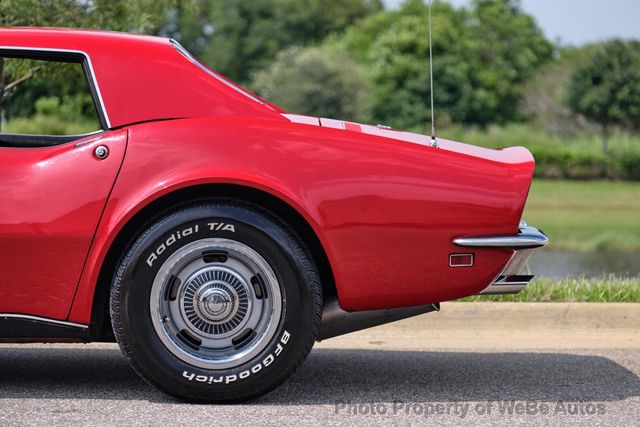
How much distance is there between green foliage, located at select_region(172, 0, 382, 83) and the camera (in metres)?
90.3

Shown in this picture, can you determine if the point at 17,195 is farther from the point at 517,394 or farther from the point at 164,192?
the point at 517,394

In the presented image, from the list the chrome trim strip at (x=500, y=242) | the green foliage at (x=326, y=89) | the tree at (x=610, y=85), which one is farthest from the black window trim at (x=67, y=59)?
the green foliage at (x=326, y=89)

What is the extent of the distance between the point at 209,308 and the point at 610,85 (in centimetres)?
3661

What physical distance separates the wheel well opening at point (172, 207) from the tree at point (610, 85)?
34.8 metres

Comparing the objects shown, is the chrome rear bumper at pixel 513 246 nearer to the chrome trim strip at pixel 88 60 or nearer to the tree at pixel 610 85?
the chrome trim strip at pixel 88 60

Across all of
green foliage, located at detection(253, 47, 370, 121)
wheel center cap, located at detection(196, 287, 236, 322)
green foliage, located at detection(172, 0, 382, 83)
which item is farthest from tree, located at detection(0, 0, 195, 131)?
green foliage, located at detection(172, 0, 382, 83)

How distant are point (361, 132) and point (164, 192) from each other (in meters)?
0.85

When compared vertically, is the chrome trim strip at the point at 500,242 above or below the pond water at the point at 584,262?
above

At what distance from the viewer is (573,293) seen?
634cm

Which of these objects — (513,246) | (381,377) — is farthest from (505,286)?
(381,377)

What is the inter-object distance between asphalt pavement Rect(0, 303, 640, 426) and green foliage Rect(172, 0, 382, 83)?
8295 centimetres

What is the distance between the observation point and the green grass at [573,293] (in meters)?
6.26

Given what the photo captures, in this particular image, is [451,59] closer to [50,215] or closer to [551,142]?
[551,142]

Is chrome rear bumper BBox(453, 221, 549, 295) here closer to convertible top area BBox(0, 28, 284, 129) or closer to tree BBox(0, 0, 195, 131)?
convertible top area BBox(0, 28, 284, 129)
